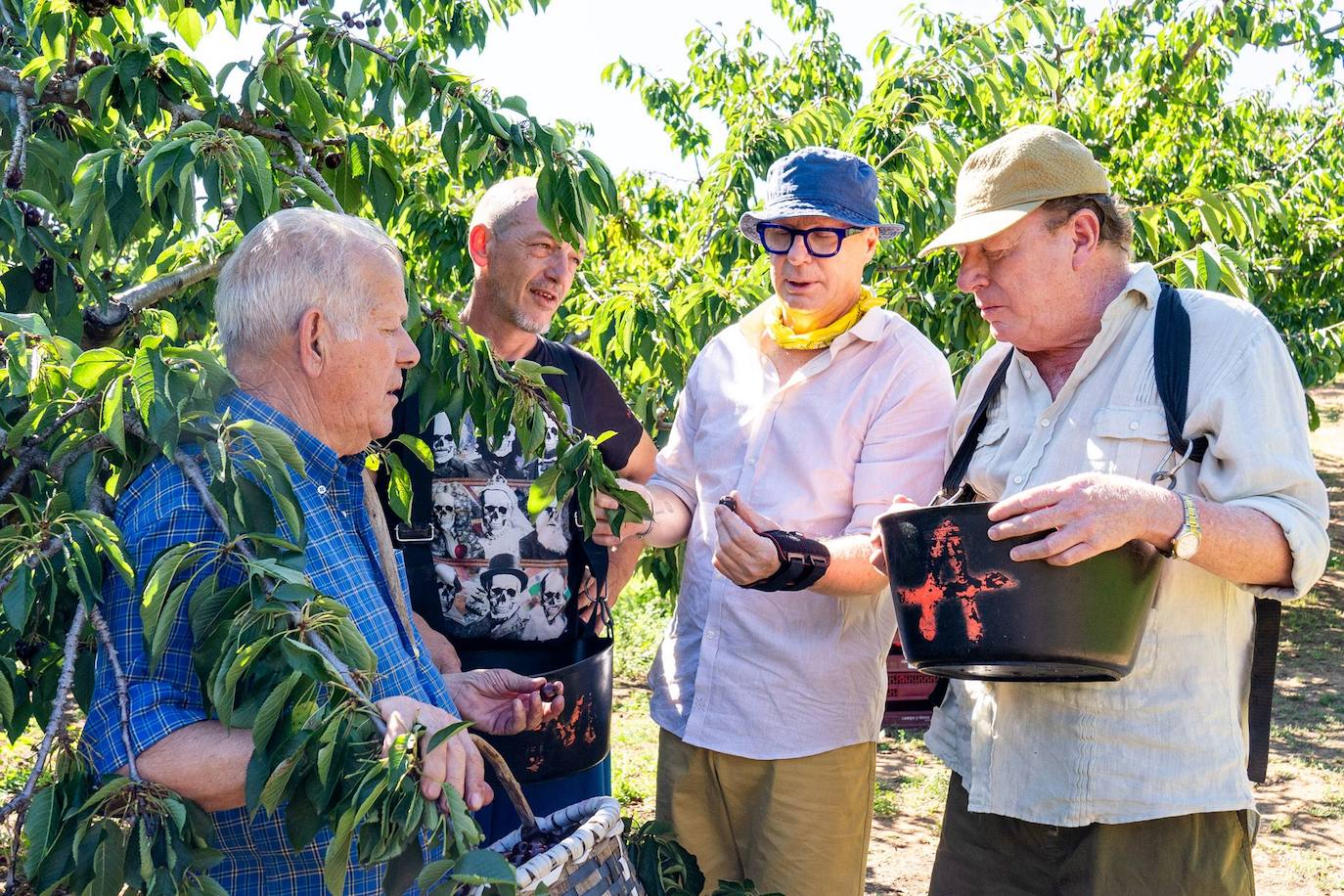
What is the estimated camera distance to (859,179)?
99.5 inches

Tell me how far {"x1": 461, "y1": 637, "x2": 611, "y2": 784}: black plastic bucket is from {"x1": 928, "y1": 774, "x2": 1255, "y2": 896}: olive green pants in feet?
2.62

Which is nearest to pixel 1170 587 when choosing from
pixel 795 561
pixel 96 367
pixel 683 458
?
pixel 795 561

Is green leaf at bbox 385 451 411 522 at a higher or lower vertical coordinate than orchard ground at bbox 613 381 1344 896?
higher

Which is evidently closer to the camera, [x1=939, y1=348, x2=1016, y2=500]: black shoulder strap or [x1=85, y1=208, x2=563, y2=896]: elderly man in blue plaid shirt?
[x1=85, y1=208, x2=563, y2=896]: elderly man in blue plaid shirt

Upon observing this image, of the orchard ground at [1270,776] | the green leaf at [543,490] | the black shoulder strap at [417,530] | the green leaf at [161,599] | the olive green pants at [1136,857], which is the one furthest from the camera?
the orchard ground at [1270,776]

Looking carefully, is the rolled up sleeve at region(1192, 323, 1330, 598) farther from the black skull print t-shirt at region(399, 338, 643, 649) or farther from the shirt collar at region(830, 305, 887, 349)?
the black skull print t-shirt at region(399, 338, 643, 649)

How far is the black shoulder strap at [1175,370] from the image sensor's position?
1.84 metres

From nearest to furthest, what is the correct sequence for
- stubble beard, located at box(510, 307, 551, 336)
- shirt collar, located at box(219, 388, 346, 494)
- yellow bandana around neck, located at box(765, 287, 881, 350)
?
shirt collar, located at box(219, 388, 346, 494) < yellow bandana around neck, located at box(765, 287, 881, 350) < stubble beard, located at box(510, 307, 551, 336)

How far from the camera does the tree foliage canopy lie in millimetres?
1277

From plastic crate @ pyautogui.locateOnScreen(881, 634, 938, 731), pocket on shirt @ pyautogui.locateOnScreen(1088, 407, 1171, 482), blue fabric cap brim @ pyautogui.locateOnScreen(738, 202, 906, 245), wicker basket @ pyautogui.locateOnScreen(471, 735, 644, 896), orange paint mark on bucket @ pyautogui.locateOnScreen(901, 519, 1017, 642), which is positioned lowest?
plastic crate @ pyautogui.locateOnScreen(881, 634, 938, 731)

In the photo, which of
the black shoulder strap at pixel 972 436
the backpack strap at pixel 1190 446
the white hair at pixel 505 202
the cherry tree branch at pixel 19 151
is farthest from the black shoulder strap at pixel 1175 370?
the cherry tree branch at pixel 19 151

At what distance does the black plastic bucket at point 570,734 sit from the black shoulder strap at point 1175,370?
3.74 ft

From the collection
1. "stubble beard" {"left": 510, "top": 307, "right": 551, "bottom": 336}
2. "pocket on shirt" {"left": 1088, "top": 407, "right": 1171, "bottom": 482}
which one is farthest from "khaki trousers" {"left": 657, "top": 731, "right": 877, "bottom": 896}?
"stubble beard" {"left": 510, "top": 307, "right": 551, "bottom": 336}

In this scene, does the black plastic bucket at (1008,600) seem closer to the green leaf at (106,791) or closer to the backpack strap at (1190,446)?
the backpack strap at (1190,446)
